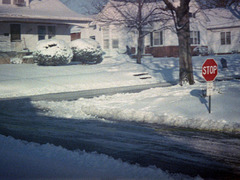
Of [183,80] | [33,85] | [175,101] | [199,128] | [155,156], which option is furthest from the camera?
[33,85]

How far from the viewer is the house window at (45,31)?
31672 millimetres

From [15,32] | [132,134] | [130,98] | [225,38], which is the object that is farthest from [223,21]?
[132,134]

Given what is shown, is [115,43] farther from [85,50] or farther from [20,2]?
[20,2]

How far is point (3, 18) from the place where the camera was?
27.2 m

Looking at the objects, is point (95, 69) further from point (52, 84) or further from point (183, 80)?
point (183, 80)

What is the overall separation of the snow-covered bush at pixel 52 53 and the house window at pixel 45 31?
267 inches

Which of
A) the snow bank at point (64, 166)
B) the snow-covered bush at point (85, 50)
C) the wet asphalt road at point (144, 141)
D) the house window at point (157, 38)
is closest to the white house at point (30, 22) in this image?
the snow-covered bush at point (85, 50)

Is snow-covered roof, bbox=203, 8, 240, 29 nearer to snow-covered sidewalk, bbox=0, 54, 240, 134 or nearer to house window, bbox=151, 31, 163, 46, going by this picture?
house window, bbox=151, 31, 163, 46

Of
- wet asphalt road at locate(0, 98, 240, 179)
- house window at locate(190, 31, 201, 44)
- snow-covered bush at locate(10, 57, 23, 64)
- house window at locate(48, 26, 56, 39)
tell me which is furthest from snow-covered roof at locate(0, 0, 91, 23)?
wet asphalt road at locate(0, 98, 240, 179)

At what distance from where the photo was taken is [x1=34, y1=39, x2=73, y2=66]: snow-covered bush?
81.2 feet

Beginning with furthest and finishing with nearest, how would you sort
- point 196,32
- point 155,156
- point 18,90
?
point 196,32, point 18,90, point 155,156

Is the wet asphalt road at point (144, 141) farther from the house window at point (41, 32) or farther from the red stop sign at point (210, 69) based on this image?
the house window at point (41, 32)

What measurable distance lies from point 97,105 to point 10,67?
1499 cm

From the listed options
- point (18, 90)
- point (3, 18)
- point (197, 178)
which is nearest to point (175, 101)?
point (197, 178)
